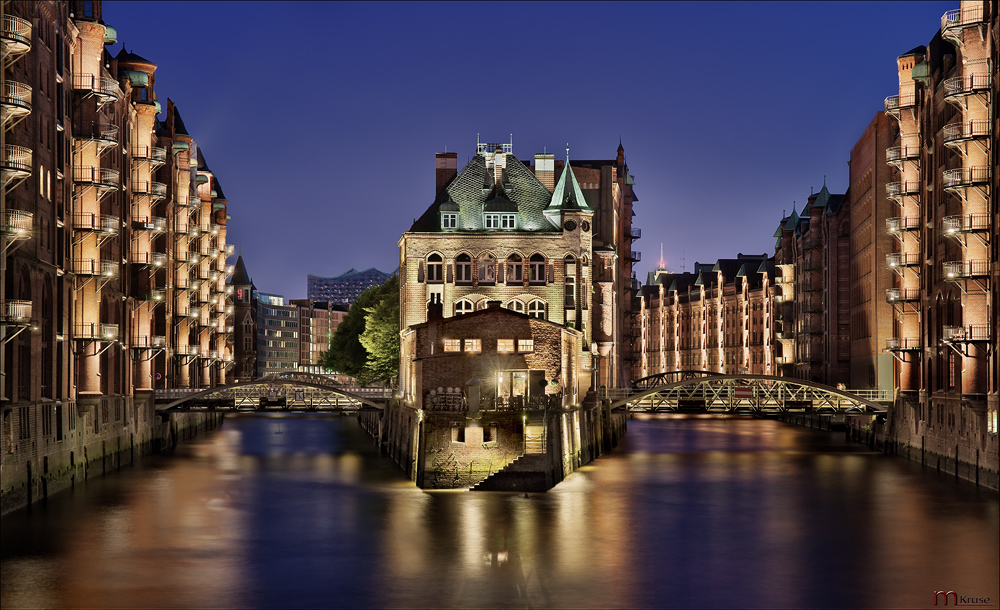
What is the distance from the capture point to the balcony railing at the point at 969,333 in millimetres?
69188

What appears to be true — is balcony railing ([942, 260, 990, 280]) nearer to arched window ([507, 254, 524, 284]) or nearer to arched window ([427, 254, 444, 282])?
arched window ([507, 254, 524, 284])

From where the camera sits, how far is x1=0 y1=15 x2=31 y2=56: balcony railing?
54.2 meters

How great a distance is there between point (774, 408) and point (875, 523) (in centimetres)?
4315

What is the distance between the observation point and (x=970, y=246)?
231 feet

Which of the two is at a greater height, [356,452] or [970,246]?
[970,246]

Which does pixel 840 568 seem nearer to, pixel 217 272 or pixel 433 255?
pixel 433 255

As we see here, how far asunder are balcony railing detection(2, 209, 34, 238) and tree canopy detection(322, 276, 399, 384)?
5973 centimetres

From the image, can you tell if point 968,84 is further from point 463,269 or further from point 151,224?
point 151,224

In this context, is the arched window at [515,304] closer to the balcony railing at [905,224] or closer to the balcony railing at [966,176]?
the balcony railing at [905,224]

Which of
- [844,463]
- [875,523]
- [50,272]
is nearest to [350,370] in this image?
[844,463]

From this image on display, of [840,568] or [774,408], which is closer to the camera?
[840,568]

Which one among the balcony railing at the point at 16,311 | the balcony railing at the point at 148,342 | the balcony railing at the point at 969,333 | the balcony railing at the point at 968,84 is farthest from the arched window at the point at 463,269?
the balcony railing at the point at 16,311

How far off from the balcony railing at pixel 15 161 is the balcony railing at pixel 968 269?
4541 cm

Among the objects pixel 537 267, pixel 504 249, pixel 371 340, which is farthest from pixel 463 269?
pixel 371 340
